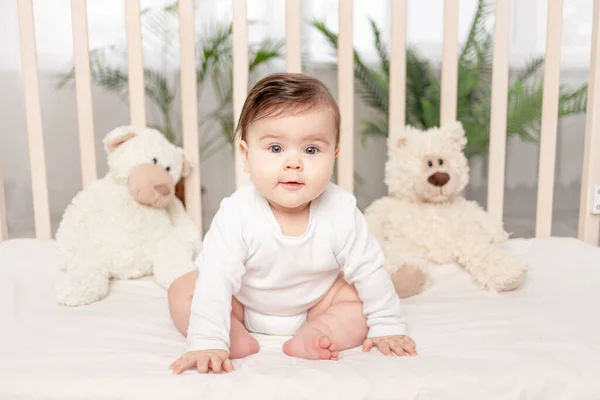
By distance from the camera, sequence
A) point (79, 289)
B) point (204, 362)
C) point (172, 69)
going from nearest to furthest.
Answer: point (204, 362), point (79, 289), point (172, 69)

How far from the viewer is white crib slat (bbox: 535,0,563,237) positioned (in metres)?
1.47

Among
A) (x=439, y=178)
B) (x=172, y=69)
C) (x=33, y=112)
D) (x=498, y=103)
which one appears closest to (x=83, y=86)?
(x=33, y=112)

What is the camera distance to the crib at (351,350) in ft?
2.57

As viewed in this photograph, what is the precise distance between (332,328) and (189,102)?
30.1 inches

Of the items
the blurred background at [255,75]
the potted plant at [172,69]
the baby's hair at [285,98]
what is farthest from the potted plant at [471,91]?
the baby's hair at [285,98]

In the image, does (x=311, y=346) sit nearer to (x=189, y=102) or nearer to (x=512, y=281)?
(x=512, y=281)

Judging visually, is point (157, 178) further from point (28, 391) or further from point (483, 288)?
point (483, 288)

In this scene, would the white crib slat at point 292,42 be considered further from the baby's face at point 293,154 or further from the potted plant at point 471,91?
the baby's face at point 293,154

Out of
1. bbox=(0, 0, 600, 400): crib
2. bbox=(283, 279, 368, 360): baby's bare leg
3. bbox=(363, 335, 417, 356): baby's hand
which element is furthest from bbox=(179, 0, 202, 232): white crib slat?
bbox=(363, 335, 417, 356): baby's hand

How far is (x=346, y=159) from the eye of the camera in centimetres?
149

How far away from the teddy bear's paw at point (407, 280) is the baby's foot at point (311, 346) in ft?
1.09

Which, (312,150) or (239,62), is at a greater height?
(239,62)

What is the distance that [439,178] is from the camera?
4.56ft

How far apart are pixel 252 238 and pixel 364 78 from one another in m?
1.20
